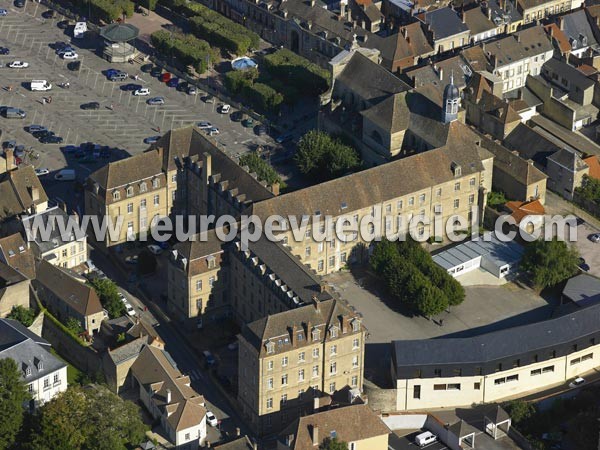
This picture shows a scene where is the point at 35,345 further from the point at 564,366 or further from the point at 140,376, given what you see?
the point at 564,366

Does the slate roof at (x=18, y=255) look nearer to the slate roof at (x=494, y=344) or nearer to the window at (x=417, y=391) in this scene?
the slate roof at (x=494, y=344)

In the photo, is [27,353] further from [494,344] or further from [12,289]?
[494,344]

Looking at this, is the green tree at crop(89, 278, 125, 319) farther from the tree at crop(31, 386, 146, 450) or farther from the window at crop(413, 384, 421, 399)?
the window at crop(413, 384, 421, 399)

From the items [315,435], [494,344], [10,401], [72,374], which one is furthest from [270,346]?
[10,401]

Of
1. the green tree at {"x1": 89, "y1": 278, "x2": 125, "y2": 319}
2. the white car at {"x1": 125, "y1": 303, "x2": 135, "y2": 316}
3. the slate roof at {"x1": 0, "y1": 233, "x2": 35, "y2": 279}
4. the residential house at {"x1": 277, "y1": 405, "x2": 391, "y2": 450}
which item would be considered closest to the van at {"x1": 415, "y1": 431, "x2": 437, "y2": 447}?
the residential house at {"x1": 277, "y1": 405, "x2": 391, "y2": 450}

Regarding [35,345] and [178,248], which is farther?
[178,248]

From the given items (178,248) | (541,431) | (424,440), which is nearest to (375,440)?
(424,440)

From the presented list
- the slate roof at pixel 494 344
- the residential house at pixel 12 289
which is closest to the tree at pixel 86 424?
the residential house at pixel 12 289
